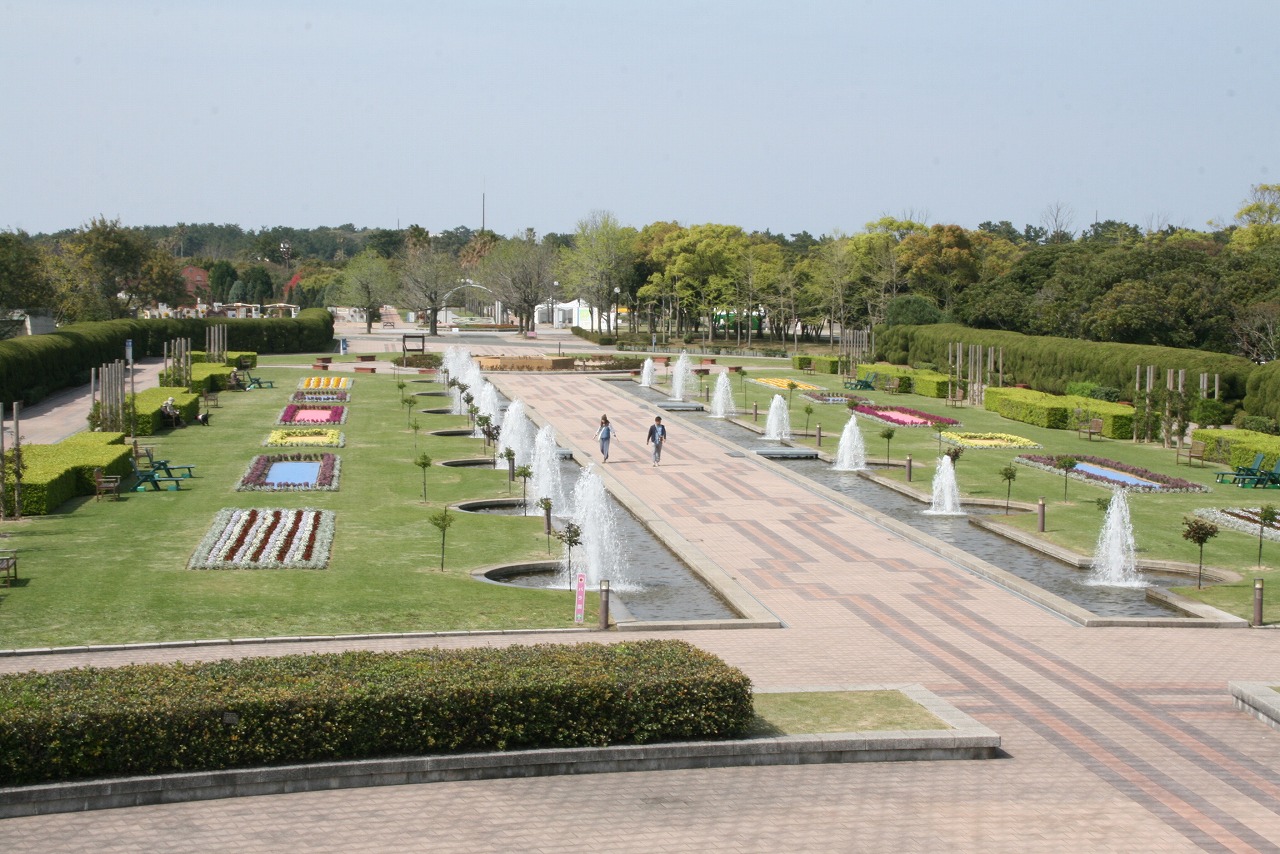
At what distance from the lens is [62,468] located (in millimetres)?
28344

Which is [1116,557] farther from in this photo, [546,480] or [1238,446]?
[1238,446]

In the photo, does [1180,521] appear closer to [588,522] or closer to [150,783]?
[588,522]

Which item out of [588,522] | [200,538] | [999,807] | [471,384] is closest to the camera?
[999,807]

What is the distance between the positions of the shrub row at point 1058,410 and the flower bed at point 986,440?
10.7 feet

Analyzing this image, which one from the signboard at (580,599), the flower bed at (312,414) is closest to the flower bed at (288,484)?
the flower bed at (312,414)

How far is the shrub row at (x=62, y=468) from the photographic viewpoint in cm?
2667

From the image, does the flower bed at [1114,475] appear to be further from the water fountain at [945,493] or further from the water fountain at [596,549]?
the water fountain at [596,549]

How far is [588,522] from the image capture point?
76.6 feet

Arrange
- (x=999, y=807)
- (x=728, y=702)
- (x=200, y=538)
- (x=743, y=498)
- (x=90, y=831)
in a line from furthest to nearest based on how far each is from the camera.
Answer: (x=743, y=498) → (x=200, y=538) → (x=728, y=702) → (x=999, y=807) → (x=90, y=831)

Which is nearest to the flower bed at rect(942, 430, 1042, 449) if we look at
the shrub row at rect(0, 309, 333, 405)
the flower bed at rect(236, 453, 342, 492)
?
the flower bed at rect(236, 453, 342, 492)

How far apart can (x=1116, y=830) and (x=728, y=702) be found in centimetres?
400

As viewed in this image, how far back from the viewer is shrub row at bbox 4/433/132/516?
87.5 ft

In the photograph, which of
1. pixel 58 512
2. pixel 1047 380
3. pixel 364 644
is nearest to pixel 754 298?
pixel 1047 380

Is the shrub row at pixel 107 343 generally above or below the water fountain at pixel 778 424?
above
